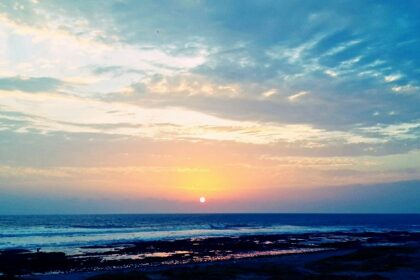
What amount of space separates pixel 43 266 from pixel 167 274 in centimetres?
1539

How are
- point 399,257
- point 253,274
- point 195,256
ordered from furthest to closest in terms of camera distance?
point 195,256 < point 399,257 < point 253,274

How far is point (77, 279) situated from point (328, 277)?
20.7 meters

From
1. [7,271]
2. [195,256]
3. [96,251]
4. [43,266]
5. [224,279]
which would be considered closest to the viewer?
[224,279]

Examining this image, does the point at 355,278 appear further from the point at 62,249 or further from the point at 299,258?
the point at 62,249

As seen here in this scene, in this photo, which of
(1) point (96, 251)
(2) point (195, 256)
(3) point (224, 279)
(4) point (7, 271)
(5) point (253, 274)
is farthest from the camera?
(1) point (96, 251)

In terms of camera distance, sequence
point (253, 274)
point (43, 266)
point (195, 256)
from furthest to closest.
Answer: point (195, 256) → point (43, 266) → point (253, 274)

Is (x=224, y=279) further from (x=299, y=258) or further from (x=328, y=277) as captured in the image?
(x=299, y=258)

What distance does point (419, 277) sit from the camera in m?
31.5

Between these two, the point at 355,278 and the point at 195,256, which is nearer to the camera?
the point at 355,278

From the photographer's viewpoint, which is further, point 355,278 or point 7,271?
point 7,271

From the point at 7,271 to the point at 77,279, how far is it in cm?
969

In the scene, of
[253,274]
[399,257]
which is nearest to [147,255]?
[253,274]

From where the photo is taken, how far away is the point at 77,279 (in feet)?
106

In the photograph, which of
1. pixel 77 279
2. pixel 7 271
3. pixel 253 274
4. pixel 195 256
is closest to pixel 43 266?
pixel 7 271
